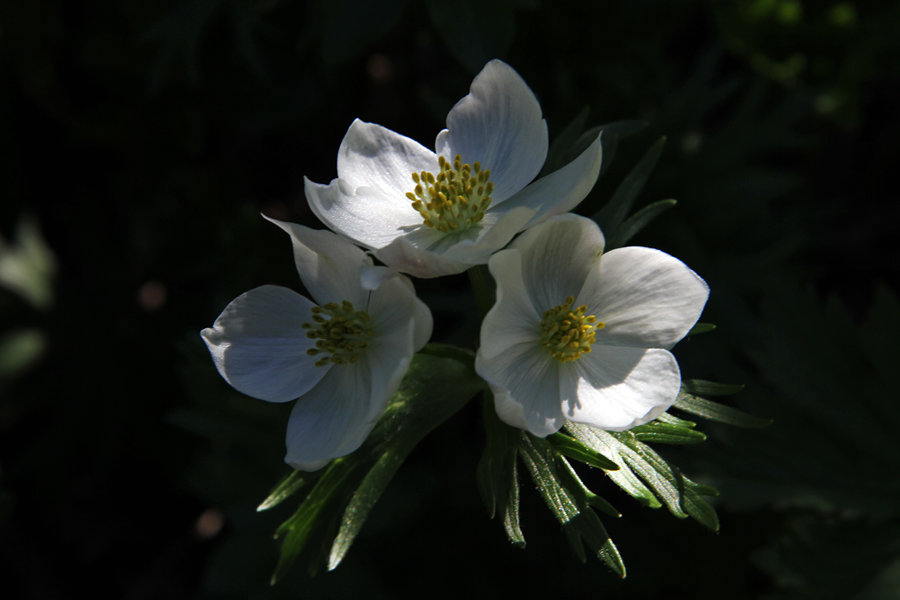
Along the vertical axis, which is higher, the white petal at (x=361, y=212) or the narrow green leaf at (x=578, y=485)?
the white petal at (x=361, y=212)

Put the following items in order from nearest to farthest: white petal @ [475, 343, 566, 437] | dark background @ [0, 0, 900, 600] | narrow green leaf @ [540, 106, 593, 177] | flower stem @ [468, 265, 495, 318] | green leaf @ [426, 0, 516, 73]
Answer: white petal @ [475, 343, 566, 437] → flower stem @ [468, 265, 495, 318] → narrow green leaf @ [540, 106, 593, 177] → green leaf @ [426, 0, 516, 73] → dark background @ [0, 0, 900, 600]

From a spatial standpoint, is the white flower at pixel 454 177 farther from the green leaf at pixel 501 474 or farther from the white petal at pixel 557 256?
the green leaf at pixel 501 474

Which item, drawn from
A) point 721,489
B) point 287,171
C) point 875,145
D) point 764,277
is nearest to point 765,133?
point 764,277

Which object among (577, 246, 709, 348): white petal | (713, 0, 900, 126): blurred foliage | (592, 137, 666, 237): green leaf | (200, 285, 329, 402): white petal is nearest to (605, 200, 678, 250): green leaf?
(592, 137, 666, 237): green leaf

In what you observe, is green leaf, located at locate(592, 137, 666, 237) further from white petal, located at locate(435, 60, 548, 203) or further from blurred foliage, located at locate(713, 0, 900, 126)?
blurred foliage, located at locate(713, 0, 900, 126)

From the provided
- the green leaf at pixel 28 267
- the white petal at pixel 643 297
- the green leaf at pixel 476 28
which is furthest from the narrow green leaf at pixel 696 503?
the green leaf at pixel 28 267
